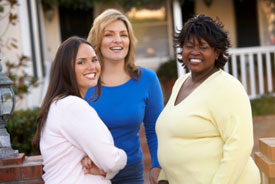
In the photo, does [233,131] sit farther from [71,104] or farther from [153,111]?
[153,111]

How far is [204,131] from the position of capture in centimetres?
206

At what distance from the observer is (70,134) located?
1.97 meters

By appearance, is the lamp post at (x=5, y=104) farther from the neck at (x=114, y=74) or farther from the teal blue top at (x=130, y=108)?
the neck at (x=114, y=74)

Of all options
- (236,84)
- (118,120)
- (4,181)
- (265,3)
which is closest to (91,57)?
(118,120)

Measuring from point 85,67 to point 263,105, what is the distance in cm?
633

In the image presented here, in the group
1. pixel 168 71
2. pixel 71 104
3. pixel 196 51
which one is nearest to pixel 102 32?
pixel 196 51

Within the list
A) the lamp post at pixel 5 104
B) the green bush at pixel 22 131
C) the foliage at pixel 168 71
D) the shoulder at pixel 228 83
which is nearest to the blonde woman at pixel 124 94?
the lamp post at pixel 5 104

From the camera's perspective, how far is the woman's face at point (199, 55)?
7.20 feet

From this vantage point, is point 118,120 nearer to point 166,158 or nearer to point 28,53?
point 166,158

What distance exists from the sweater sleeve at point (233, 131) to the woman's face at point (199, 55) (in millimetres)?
262

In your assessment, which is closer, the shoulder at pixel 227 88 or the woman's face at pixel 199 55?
the shoulder at pixel 227 88

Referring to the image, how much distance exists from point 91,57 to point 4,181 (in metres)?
1.00

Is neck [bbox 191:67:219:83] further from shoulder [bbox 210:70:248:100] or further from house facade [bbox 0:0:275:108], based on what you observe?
house facade [bbox 0:0:275:108]

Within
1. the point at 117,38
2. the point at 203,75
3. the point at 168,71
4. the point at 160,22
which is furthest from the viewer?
the point at 160,22
